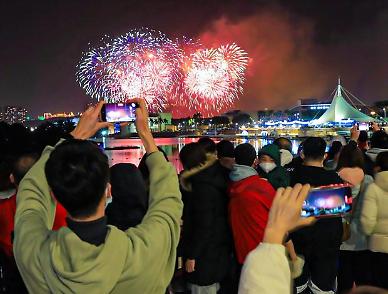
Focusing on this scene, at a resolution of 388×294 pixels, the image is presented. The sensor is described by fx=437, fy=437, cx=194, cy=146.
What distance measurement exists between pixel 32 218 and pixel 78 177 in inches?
16.2

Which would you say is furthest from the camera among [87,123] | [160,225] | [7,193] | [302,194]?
[7,193]

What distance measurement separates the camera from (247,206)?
13.0ft

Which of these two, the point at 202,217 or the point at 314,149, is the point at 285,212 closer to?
the point at 202,217

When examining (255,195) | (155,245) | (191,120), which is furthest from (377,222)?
(191,120)

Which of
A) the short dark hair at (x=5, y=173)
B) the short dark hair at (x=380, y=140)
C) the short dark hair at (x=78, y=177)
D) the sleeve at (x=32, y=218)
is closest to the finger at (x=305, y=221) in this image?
the short dark hair at (x=78, y=177)

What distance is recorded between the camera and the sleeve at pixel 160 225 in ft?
6.11

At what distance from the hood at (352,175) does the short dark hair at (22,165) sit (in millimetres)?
3274

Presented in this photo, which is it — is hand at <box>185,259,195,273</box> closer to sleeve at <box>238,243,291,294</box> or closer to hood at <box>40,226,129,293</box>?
hood at <box>40,226,129,293</box>

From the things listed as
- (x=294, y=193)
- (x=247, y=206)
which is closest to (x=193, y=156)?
(x=247, y=206)

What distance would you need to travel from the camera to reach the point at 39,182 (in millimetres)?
2180

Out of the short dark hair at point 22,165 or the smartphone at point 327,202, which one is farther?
the short dark hair at point 22,165

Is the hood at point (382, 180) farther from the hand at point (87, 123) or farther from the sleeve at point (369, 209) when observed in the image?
the hand at point (87, 123)

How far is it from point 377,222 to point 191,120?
455 feet

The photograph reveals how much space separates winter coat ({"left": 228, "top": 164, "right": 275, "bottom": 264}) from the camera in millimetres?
3922
